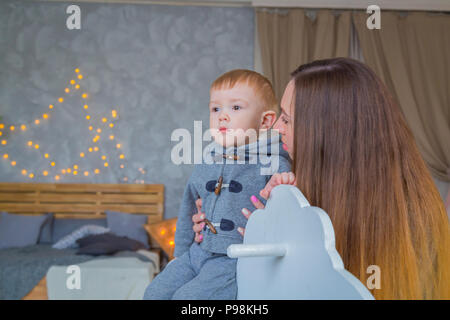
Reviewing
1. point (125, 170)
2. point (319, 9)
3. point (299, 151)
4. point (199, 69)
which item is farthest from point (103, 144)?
point (299, 151)

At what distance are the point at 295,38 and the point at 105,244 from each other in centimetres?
222

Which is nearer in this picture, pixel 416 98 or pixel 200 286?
pixel 200 286

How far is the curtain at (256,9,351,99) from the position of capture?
11.1 feet

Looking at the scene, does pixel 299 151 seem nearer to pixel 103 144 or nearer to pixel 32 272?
pixel 32 272

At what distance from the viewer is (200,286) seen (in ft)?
2.86

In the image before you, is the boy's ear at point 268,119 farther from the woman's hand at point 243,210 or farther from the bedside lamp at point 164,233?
the bedside lamp at point 164,233

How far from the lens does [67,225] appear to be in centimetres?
328

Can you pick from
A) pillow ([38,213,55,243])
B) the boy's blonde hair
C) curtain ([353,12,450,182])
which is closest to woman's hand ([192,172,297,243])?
the boy's blonde hair

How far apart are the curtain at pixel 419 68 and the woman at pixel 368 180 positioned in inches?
117

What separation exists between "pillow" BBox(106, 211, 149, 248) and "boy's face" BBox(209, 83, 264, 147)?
227 cm

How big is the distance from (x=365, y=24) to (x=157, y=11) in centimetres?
179

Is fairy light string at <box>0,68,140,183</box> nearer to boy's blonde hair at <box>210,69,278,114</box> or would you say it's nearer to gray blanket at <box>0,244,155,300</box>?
gray blanket at <box>0,244,155,300</box>

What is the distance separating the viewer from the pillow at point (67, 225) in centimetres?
324

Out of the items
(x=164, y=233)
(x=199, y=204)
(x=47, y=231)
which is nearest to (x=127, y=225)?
(x=164, y=233)
